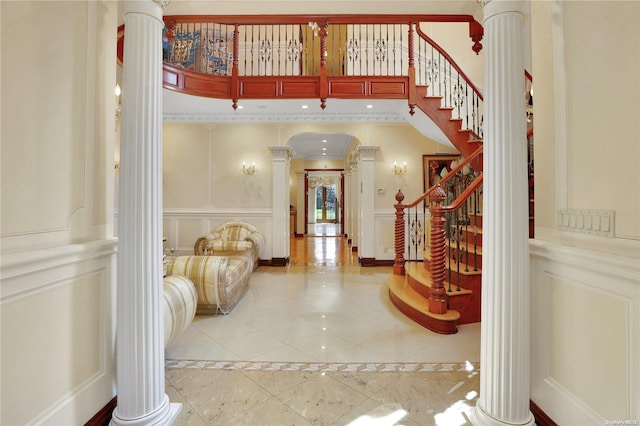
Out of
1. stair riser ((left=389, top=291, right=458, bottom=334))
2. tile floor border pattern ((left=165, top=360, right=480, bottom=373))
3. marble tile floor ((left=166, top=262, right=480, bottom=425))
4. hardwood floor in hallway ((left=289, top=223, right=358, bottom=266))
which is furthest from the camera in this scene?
hardwood floor in hallway ((left=289, top=223, right=358, bottom=266))

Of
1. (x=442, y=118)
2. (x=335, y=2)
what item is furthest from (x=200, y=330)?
(x=442, y=118)

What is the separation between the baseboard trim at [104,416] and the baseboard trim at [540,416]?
2359mm

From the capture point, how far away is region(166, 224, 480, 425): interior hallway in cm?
172

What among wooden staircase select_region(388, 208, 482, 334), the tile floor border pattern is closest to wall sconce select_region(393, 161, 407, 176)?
wooden staircase select_region(388, 208, 482, 334)

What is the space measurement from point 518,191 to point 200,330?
2.92m

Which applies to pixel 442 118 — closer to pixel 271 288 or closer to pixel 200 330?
pixel 271 288

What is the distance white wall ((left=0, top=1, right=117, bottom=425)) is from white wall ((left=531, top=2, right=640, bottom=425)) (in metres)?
2.38

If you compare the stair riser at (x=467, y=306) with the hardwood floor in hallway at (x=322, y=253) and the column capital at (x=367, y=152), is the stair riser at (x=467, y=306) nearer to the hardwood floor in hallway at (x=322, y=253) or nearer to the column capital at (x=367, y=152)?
the hardwood floor in hallway at (x=322, y=253)

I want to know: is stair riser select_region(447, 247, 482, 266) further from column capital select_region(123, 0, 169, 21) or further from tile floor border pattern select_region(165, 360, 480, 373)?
column capital select_region(123, 0, 169, 21)

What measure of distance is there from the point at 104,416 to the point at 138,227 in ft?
3.52

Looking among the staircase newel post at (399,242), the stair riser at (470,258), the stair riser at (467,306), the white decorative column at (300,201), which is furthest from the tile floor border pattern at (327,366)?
the white decorative column at (300,201)

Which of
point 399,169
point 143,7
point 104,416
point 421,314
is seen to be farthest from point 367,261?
point 143,7

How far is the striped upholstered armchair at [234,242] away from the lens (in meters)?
4.71

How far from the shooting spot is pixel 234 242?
16.0 ft
